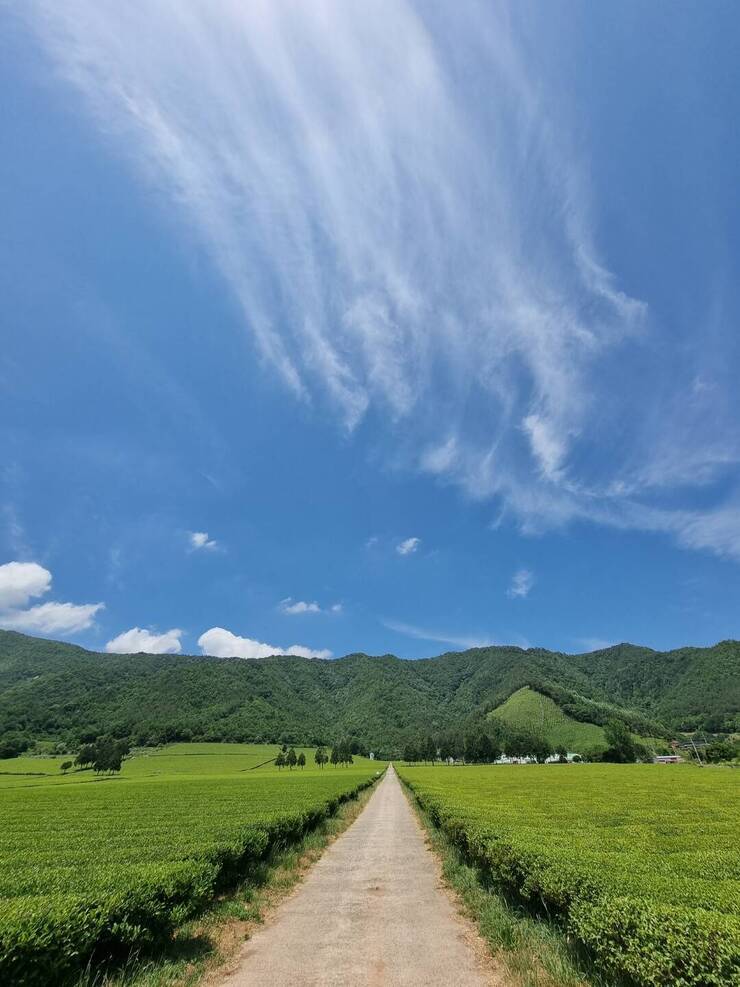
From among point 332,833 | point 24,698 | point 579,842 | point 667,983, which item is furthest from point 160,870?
point 24,698

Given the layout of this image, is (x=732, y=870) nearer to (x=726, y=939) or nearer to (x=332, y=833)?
(x=726, y=939)

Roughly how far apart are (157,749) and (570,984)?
177110 mm

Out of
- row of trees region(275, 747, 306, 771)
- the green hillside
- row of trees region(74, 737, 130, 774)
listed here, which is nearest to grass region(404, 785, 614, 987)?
row of trees region(74, 737, 130, 774)

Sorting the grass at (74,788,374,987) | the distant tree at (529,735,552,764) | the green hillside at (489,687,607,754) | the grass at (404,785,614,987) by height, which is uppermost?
the green hillside at (489,687,607,754)

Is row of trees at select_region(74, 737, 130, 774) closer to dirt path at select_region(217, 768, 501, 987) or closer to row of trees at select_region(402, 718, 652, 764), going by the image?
row of trees at select_region(402, 718, 652, 764)

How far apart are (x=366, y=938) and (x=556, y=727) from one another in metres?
203

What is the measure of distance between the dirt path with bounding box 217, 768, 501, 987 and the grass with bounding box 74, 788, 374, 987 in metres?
0.41

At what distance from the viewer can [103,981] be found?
23.1 ft

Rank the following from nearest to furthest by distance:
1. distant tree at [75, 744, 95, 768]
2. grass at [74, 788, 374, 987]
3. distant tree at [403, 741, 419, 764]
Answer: grass at [74, 788, 374, 987] → distant tree at [75, 744, 95, 768] → distant tree at [403, 741, 419, 764]

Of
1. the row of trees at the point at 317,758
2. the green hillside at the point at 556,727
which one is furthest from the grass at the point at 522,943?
the green hillside at the point at 556,727

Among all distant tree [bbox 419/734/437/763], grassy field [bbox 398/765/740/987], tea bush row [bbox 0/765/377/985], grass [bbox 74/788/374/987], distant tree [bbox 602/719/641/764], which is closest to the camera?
grassy field [bbox 398/765/740/987]

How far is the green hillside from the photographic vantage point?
541 feet

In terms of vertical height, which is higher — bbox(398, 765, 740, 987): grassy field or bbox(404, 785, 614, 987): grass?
bbox(398, 765, 740, 987): grassy field

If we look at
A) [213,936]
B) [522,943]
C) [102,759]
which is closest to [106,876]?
[213,936]
